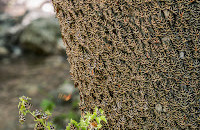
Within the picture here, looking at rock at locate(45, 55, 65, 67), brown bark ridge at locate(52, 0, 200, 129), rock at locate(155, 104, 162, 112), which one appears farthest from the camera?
rock at locate(45, 55, 65, 67)

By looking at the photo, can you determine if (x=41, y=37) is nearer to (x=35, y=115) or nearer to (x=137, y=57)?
(x=35, y=115)

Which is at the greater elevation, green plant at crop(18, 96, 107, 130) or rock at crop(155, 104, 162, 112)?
→ green plant at crop(18, 96, 107, 130)

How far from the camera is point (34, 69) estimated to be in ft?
19.1

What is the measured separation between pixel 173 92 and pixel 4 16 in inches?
353

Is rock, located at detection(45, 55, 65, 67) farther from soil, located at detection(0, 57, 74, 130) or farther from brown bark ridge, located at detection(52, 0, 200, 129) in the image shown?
brown bark ridge, located at detection(52, 0, 200, 129)

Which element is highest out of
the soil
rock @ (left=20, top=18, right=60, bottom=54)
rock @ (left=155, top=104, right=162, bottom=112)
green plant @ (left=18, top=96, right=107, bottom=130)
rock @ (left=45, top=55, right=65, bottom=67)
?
rock @ (left=20, top=18, right=60, bottom=54)

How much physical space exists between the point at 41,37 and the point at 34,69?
Answer: 1513 mm

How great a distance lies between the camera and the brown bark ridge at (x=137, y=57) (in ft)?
4.56

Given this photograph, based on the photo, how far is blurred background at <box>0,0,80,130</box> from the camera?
3.59 meters

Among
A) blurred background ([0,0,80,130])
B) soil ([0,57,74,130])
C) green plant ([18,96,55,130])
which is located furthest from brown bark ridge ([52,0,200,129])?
soil ([0,57,74,130])

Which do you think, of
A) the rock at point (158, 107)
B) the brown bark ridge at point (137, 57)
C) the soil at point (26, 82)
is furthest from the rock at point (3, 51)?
the rock at point (158, 107)

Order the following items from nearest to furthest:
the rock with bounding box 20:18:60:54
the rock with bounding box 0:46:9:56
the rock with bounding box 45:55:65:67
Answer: the rock with bounding box 45:55:65:67, the rock with bounding box 20:18:60:54, the rock with bounding box 0:46:9:56

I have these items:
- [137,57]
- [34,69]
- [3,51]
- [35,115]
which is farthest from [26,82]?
[137,57]

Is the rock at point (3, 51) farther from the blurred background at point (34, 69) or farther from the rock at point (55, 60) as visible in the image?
the rock at point (55, 60)
